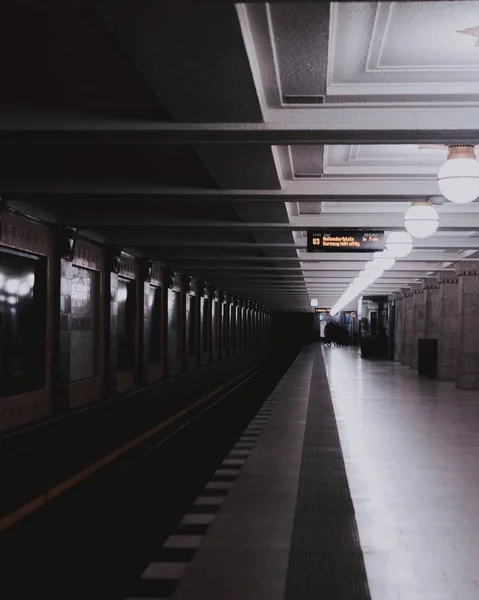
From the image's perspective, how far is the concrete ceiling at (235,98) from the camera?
201 inches

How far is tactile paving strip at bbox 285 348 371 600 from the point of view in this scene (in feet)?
14.7

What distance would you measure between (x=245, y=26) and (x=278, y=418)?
32.4ft

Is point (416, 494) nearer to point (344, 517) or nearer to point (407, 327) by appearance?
point (344, 517)

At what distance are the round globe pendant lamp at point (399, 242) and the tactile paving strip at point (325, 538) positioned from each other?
381cm

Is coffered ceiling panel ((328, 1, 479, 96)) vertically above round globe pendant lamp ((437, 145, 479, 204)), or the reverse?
coffered ceiling panel ((328, 1, 479, 96))

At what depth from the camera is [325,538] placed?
18.1 ft

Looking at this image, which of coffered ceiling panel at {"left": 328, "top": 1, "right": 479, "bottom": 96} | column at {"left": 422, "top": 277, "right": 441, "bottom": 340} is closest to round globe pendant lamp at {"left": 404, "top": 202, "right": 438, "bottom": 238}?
coffered ceiling panel at {"left": 328, "top": 1, "right": 479, "bottom": 96}

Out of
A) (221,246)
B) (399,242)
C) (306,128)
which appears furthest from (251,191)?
(221,246)

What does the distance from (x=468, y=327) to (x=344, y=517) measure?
16141mm

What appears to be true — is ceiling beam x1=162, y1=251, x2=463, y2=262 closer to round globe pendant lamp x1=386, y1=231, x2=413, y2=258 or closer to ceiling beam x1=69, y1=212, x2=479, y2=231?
ceiling beam x1=69, y1=212, x2=479, y2=231

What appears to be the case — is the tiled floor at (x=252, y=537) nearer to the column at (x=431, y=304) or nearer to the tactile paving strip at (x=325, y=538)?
the tactile paving strip at (x=325, y=538)

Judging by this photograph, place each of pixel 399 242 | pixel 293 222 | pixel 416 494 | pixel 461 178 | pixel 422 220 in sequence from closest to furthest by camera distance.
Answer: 1. pixel 461 178
2. pixel 416 494
3. pixel 422 220
4. pixel 399 242
5. pixel 293 222

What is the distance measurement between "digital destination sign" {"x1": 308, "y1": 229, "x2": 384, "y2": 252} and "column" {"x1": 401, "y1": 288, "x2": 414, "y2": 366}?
75.8ft

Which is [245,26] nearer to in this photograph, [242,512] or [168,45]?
[168,45]
